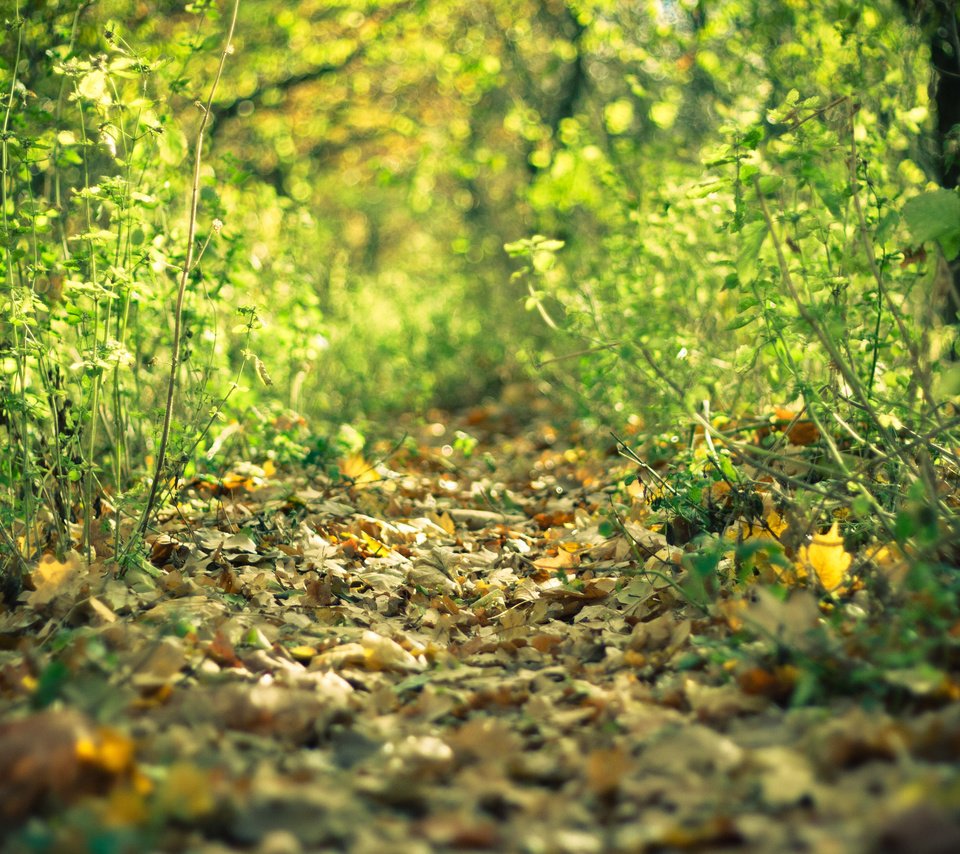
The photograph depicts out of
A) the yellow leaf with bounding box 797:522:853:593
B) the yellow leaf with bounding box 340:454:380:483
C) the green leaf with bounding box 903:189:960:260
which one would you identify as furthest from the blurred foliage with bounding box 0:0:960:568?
the yellow leaf with bounding box 340:454:380:483

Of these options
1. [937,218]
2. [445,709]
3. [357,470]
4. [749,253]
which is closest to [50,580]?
[445,709]

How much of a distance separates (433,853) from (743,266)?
175 centimetres

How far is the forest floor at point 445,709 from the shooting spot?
1.60 meters

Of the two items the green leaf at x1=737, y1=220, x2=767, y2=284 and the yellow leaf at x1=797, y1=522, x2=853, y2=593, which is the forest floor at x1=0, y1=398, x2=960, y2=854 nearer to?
the yellow leaf at x1=797, y1=522, x2=853, y2=593

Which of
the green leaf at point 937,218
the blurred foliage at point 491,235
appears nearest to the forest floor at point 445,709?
the blurred foliage at point 491,235

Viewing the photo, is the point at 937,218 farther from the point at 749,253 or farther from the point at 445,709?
the point at 445,709

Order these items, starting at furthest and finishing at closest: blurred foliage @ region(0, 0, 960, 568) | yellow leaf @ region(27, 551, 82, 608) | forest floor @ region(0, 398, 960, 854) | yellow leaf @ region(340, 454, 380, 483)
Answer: yellow leaf @ region(340, 454, 380, 483) < blurred foliage @ region(0, 0, 960, 568) < yellow leaf @ region(27, 551, 82, 608) < forest floor @ region(0, 398, 960, 854)

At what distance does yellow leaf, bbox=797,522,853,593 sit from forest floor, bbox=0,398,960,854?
59 millimetres

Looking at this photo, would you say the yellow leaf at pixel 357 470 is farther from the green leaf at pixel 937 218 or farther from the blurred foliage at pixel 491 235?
the green leaf at pixel 937 218

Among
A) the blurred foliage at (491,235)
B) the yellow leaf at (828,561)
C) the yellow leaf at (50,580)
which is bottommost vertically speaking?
the yellow leaf at (50,580)

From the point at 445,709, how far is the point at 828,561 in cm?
113

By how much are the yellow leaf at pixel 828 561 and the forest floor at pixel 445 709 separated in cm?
6

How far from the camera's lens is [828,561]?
2.55 m

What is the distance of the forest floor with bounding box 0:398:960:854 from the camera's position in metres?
1.60
